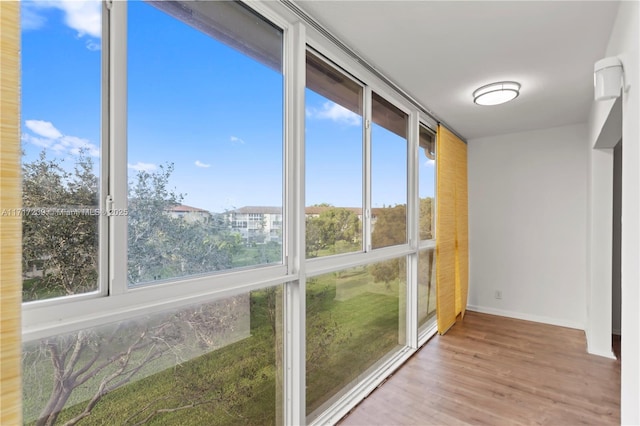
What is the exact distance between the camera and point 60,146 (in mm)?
978

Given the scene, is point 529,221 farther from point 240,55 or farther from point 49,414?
point 49,414

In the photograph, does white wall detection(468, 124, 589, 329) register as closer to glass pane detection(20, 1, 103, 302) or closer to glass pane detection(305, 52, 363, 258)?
glass pane detection(305, 52, 363, 258)

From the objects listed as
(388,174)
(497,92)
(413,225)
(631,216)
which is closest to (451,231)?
(413,225)

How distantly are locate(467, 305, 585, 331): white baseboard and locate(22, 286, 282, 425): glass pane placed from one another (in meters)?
3.67

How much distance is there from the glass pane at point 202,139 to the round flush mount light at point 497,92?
6.23ft

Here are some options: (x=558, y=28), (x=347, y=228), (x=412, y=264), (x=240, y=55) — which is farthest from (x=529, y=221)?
(x=240, y=55)

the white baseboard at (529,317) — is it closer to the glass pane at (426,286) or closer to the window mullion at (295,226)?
the glass pane at (426,286)

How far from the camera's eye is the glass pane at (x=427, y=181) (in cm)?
346

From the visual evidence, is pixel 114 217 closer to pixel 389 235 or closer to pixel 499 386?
pixel 389 235

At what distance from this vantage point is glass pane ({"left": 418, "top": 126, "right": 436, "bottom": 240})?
346 cm

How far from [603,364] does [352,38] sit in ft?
11.8

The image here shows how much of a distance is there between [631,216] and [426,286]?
251 cm

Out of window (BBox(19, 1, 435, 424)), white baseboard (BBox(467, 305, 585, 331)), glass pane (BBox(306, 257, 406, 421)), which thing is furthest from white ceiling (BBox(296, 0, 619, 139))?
white baseboard (BBox(467, 305, 585, 331))

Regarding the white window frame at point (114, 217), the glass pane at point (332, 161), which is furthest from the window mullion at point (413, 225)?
the white window frame at point (114, 217)
